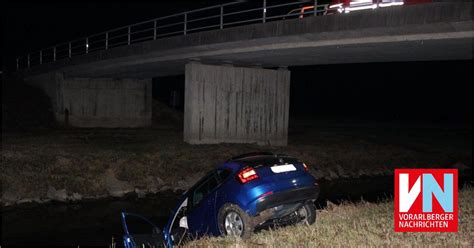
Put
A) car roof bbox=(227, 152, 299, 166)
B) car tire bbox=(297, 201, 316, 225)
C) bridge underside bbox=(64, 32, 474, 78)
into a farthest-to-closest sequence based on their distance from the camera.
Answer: bridge underside bbox=(64, 32, 474, 78) → car tire bbox=(297, 201, 316, 225) → car roof bbox=(227, 152, 299, 166)

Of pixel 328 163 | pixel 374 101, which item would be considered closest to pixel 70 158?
pixel 328 163

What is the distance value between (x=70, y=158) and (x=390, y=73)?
266 feet

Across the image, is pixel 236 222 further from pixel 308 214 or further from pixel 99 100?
pixel 99 100

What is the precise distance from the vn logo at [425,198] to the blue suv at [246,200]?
2.17 m

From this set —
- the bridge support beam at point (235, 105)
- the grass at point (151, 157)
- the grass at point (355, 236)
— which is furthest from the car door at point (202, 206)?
the bridge support beam at point (235, 105)

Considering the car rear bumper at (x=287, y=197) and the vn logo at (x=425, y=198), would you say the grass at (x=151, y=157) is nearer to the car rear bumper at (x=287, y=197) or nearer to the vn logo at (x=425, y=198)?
the car rear bumper at (x=287, y=197)

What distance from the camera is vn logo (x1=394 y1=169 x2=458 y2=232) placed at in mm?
5660

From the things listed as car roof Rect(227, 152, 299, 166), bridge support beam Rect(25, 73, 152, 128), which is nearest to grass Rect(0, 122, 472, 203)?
bridge support beam Rect(25, 73, 152, 128)

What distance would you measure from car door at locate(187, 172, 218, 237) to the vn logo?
3.34 metres

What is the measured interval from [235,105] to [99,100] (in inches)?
554

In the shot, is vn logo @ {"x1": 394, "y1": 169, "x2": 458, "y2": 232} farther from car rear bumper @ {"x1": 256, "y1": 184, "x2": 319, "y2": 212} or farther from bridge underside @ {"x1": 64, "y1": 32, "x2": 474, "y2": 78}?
bridge underside @ {"x1": 64, "y1": 32, "x2": 474, "y2": 78}

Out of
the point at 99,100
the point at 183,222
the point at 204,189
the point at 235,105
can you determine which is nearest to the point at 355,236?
the point at 204,189

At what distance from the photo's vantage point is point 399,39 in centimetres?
1397

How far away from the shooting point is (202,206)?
8.18 meters
